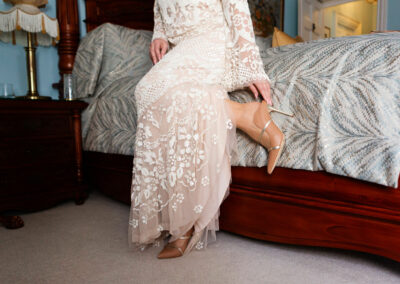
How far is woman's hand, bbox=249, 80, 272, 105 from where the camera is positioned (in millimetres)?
1082

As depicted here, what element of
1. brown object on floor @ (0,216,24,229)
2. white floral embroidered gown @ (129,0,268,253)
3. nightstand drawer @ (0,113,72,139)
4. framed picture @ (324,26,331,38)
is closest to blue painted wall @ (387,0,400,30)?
framed picture @ (324,26,331,38)

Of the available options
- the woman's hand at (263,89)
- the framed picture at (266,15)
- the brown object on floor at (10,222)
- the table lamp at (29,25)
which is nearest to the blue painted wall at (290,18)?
the framed picture at (266,15)

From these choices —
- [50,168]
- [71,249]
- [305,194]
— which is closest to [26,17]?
[50,168]

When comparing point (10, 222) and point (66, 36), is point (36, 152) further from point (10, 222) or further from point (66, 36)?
point (66, 36)

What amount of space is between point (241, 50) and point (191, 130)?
0.35 meters

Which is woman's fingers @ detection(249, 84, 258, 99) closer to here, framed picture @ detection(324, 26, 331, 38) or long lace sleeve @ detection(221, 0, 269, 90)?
long lace sleeve @ detection(221, 0, 269, 90)

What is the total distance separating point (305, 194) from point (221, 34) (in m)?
0.68

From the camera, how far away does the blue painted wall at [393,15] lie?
3733 mm

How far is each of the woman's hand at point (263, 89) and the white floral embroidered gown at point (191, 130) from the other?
22 mm

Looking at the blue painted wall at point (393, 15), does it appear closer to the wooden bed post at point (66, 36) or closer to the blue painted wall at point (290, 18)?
the blue painted wall at point (290, 18)

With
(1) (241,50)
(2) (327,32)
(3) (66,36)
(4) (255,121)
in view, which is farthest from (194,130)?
(2) (327,32)

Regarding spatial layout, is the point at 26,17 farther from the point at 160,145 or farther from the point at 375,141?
the point at 375,141

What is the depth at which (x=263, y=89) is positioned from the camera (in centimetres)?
108

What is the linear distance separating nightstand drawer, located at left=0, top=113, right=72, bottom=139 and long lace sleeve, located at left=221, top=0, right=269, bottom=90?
3.48 feet
